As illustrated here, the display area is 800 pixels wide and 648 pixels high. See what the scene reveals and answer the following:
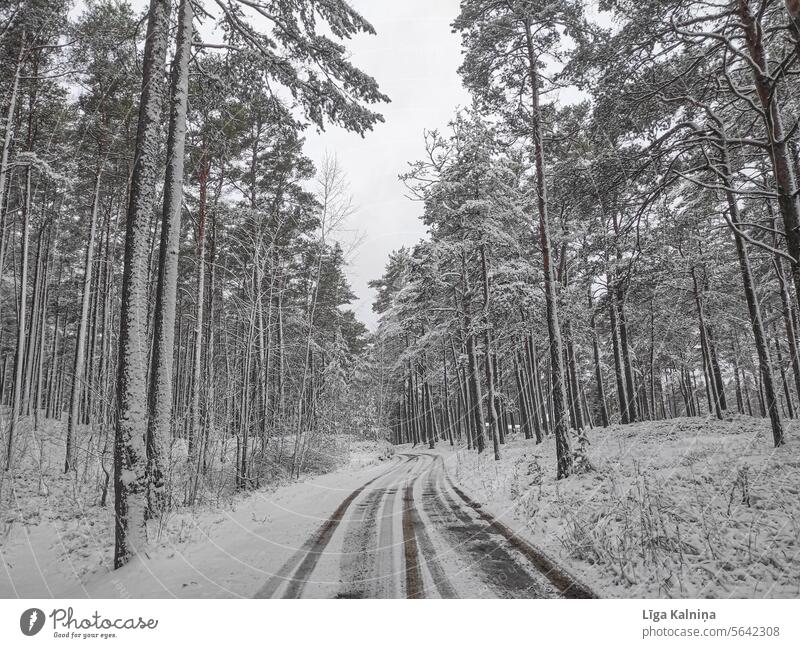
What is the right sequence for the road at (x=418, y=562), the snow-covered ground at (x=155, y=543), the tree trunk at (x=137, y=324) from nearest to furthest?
the road at (x=418, y=562) → the snow-covered ground at (x=155, y=543) → the tree trunk at (x=137, y=324)

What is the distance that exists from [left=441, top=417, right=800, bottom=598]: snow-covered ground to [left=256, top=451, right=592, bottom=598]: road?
0.41 meters

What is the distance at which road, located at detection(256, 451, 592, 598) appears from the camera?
3.13 metres

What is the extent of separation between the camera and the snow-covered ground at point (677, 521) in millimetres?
3153

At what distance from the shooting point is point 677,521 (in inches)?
166

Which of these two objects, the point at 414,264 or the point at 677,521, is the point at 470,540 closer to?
the point at 677,521

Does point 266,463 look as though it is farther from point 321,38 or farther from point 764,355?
point 764,355

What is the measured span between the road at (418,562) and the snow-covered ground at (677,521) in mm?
407

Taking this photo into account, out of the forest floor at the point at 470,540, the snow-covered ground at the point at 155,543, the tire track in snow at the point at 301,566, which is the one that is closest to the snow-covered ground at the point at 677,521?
the forest floor at the point at 470,540

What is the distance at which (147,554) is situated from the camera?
455cm

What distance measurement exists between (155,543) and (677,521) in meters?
6.54

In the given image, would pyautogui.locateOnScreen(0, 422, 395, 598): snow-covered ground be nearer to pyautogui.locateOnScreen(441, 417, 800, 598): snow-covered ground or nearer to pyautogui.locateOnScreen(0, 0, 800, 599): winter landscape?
pyautogui.locateOnScreen(0, 0, 800, 599): winter landscape

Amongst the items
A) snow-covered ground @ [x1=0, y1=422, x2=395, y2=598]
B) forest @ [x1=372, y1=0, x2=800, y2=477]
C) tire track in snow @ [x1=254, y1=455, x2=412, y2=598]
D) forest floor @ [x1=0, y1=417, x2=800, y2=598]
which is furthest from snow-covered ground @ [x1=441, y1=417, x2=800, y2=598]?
snow-covered ground @ [x1=0, y1=422, x2=395, y2=598]

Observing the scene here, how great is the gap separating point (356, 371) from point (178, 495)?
26418 mm

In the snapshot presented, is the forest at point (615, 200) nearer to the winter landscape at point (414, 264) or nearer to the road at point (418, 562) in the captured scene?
the winter landscape at point (414, 264)
